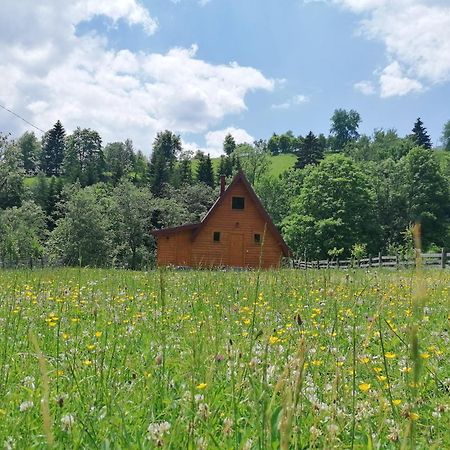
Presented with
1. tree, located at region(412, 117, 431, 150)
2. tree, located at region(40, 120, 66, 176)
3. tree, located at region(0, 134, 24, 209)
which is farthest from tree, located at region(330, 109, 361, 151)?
tree, located at region(0, 134, 24, 209)

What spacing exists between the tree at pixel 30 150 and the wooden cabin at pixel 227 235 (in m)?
110

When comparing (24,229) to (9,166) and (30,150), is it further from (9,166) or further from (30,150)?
(30,150)

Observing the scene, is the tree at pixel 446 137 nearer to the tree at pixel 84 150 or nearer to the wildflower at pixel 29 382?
the tree at pixel 84 150

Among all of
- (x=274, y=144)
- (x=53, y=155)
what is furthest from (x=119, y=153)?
(x=274, y=144)

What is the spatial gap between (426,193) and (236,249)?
3411 cm

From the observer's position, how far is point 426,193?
61.8 meters

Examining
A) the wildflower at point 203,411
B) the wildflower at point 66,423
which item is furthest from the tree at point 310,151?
the wildflower at point 66,423

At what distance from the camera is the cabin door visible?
37812 millimetres

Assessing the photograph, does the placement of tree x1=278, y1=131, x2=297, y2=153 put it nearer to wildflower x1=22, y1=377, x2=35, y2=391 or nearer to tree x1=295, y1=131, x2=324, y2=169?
tree x1=295, y1=131, x2=324, y2=169

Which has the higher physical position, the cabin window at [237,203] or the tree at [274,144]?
the tree at [274,144]

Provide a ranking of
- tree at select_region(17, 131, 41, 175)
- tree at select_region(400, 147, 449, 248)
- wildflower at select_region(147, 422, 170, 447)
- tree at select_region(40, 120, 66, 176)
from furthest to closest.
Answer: tree at select_region(17, 131, 41, 175), tree at select_region(40, 120, 66, 176), tree at select_region(400, 147, 449, 248), wildflower at select_region(147, 422, 170, 447)

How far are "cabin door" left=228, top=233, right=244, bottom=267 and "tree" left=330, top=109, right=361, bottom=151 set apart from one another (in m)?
106

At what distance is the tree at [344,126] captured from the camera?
138500 mm

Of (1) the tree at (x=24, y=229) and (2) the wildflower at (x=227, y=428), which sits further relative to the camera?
(1) the tree at (x=24, y=229)
